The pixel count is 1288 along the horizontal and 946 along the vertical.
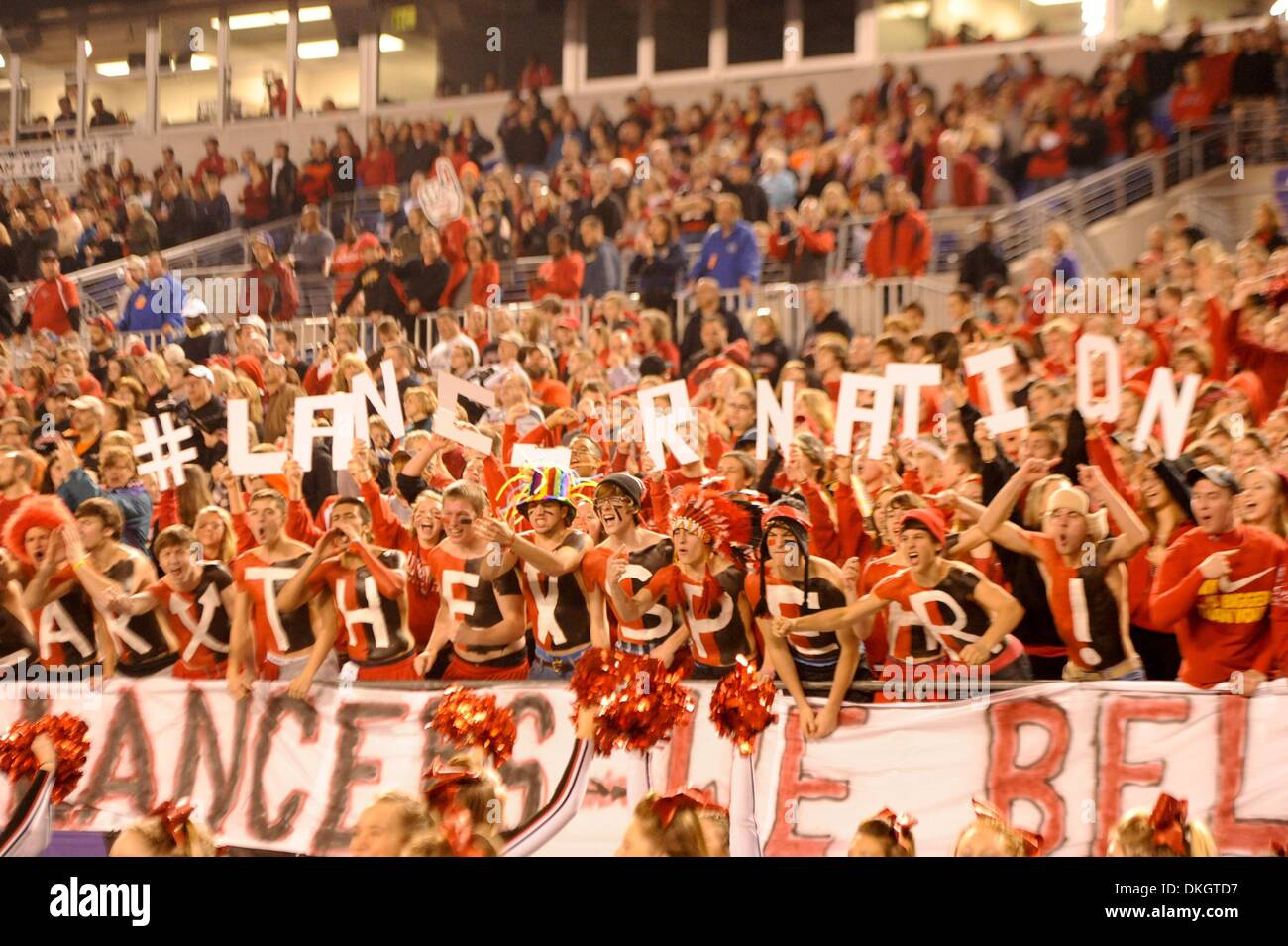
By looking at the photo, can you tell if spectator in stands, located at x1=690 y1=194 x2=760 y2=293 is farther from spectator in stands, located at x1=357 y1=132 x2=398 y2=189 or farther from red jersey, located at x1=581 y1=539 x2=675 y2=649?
red jersey, located at x1=581 y1=539 x2=675 y2=649

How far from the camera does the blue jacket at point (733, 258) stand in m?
6.34

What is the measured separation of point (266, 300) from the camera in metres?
6.59

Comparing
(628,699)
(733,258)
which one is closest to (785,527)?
(628,699)

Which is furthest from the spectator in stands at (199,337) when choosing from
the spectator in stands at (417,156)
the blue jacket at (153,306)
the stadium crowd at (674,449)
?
the spectator in stands at (417,156)

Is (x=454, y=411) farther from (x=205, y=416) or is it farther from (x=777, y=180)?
(x=777, y=180)

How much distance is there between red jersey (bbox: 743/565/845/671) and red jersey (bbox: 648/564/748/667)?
0.10m

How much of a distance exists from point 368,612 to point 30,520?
1.37m

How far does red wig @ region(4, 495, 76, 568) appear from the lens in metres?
5.46

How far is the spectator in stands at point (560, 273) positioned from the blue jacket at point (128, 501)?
6.07 ft

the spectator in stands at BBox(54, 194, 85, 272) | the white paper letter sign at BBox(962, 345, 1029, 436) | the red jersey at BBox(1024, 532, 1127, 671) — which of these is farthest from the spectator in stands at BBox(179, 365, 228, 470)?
the red jersey at BBox(1024, 532, 1127, 671)
